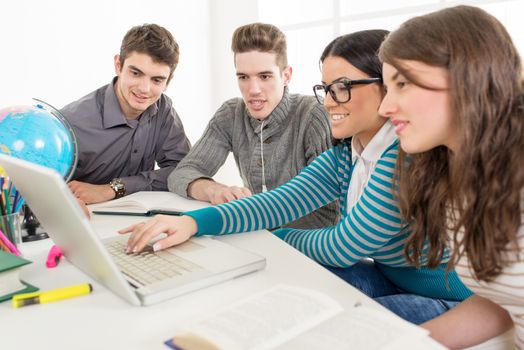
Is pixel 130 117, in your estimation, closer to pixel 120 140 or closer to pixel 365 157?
pixel 120 140

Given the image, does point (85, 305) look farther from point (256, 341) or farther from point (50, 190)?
point (256, 341)

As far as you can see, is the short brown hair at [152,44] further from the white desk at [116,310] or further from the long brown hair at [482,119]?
the long brown hair at [482,119]

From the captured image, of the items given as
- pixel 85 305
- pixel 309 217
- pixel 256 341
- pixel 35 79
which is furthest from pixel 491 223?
pixel 35 79

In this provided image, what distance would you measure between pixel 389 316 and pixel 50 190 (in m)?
0.50

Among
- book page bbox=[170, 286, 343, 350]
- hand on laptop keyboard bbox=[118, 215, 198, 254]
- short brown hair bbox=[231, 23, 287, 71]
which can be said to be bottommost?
book page bbox=[170, 286, 343, 350]

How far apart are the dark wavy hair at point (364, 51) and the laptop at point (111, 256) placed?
1.81 feet

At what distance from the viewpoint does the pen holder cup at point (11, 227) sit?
3.20ft

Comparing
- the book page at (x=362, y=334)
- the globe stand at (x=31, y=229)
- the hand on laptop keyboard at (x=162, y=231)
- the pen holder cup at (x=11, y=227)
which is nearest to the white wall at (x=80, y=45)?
the globe stand at (x=31, y=229)


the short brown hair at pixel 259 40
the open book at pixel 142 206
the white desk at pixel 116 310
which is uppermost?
the short brown hair at pixel 259 40

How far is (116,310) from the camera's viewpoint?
75 centimetres

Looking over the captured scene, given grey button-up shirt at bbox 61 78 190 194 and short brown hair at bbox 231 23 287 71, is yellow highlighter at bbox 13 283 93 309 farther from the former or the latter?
short brown hair at bbox 231 23 287 71

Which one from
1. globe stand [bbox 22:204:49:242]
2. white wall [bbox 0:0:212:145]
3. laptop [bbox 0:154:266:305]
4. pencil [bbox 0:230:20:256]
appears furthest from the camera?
white wall [bbox 0:0:212:145]

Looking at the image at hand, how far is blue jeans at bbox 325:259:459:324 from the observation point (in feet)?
3.35

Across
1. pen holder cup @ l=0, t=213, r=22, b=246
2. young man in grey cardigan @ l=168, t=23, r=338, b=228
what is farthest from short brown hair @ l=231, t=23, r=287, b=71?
pen holder cup @ l=0, t=213, r=22, b=246
